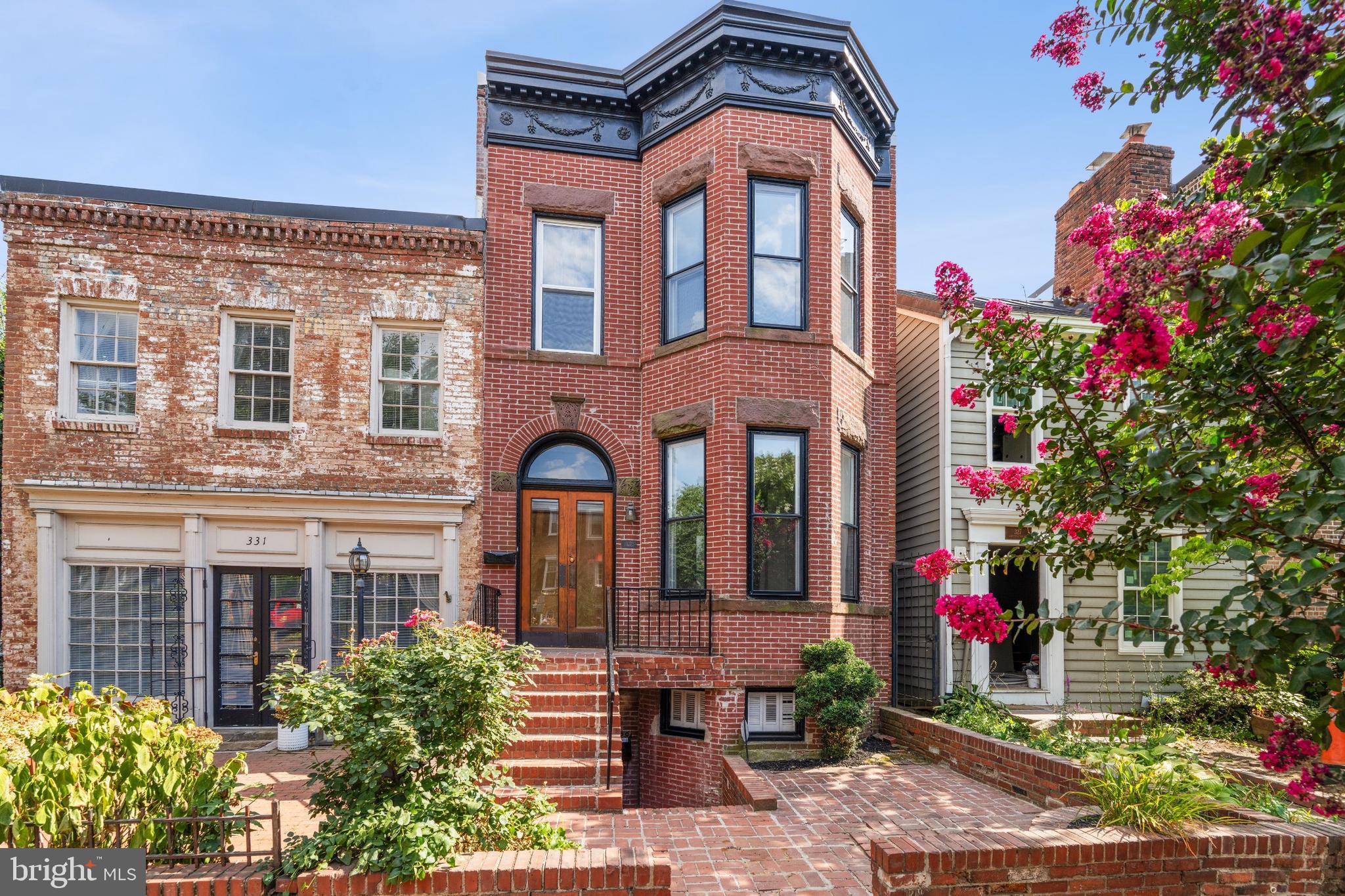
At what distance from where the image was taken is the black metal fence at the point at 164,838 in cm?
444

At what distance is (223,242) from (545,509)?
5.66 meters

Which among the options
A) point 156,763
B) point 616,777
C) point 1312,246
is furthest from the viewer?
point 616,777

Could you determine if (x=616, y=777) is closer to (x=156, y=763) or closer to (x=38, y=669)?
(x=156, y=763)

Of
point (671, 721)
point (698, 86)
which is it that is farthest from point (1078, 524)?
point (698, 86)

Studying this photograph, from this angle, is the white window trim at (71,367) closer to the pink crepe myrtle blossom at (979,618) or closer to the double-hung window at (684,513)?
the double-hung window at (684,513)

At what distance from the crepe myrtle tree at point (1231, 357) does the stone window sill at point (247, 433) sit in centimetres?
912

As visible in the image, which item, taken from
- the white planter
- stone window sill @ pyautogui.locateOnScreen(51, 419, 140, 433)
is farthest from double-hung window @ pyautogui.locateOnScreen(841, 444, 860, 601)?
stone window sill @ pyautogui.locateOnScreen(51, 419, 140, 433)

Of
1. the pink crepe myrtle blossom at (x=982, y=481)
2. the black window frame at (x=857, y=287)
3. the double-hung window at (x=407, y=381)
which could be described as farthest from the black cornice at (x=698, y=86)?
the pink crepe myrtle blossom at (x=982, y=481)

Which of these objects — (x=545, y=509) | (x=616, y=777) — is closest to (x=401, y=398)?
(x=545, y=509)

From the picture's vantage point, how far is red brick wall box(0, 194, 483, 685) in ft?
33.9

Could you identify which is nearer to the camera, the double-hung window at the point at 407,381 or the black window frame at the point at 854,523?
the black window frame at the point at 854,523

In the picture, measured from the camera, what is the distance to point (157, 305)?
1073 centimetres

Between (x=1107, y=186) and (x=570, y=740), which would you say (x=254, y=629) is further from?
(x=1107, y=186)

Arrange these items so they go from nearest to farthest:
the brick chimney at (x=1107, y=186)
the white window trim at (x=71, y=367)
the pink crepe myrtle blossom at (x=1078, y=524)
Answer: the pink crepe myrtle blossom at (x=1078, y=524)
the white window trim at (x=71, y=367)
the brick chimney at (x=1107, y=186)
